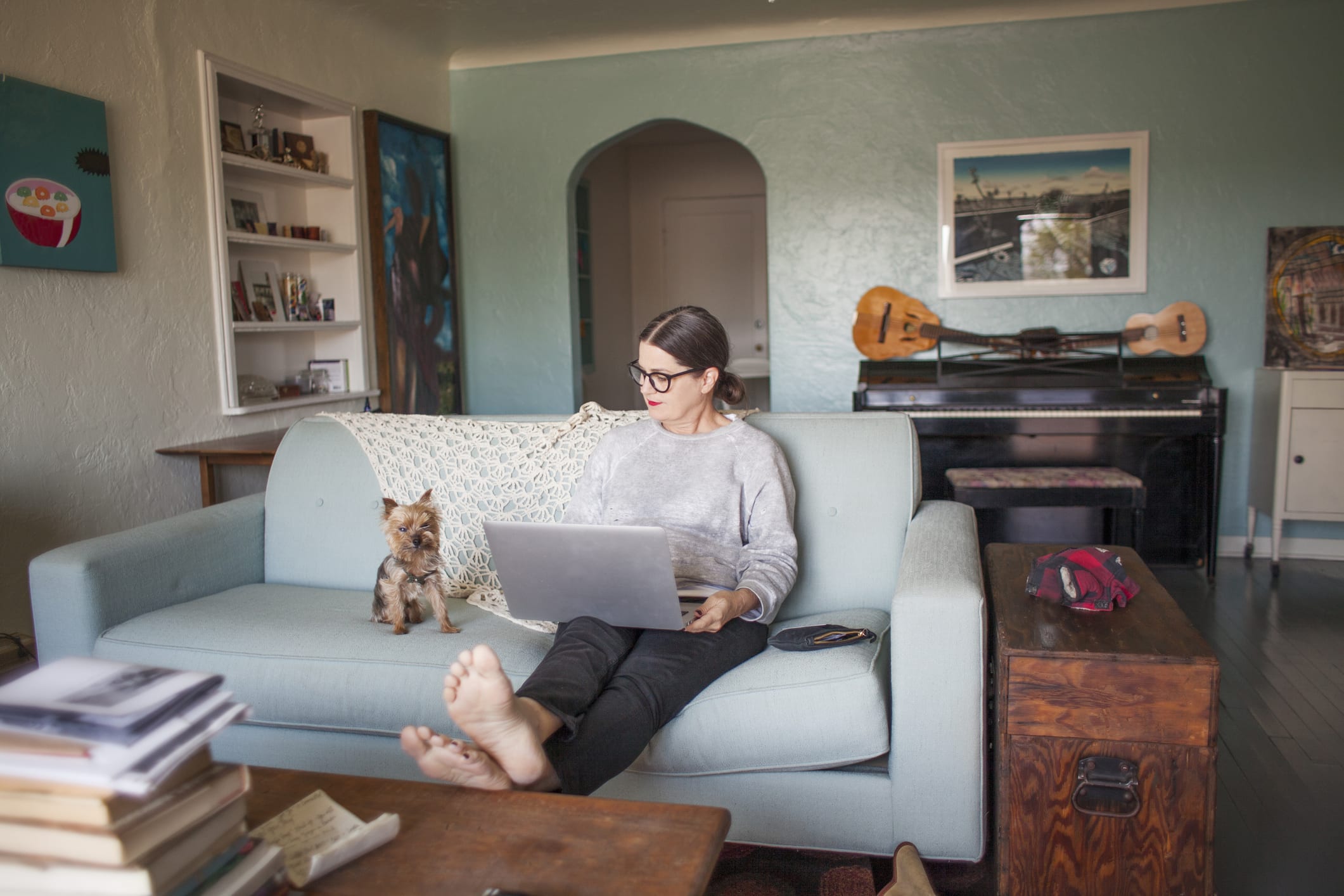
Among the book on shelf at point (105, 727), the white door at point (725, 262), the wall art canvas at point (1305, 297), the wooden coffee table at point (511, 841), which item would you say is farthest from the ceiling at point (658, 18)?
the book on shelf at point (105, 727)

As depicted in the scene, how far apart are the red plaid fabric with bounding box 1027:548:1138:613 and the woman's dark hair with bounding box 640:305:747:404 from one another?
771 mm

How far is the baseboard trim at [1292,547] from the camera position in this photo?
14.5 ft

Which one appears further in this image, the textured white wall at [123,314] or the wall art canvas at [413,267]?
the wall art canvas at [413,267]

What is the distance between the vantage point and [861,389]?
4.34 meters

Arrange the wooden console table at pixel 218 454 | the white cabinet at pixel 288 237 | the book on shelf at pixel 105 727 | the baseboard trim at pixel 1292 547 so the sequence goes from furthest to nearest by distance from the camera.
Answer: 1. the baseboard trim at pixel 1292 547
2. the white cabinet at pixel 288 237
3. the wooden console table at pixel 218 454
4. the book on shelf at pixel 105 727

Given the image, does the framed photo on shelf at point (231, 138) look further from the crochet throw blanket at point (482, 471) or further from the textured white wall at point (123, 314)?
the crochet throw blanket at point (482, 471)

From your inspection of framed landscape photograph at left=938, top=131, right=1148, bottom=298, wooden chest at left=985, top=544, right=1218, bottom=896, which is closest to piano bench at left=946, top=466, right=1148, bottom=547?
framed landscape photograph at left=938, top=131, right=1148, bottom=298

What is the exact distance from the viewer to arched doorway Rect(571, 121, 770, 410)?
7445 mm

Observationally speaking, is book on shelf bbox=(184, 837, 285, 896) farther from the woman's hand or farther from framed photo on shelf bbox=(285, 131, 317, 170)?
framed photo on shelf bbox=(285, 131, 317, 170)

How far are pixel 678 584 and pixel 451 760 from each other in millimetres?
815

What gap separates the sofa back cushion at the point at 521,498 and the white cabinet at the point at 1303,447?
2636 millimetres

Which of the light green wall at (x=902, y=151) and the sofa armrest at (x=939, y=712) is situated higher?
the light green wall at (x=902, y=151)

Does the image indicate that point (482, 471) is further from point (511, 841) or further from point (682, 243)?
point (682, 243)

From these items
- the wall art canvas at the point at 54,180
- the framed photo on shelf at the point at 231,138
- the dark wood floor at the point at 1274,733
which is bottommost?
the dark wood floor at the point at 1274,733
